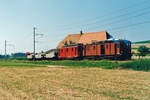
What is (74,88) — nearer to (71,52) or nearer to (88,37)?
(71,52)

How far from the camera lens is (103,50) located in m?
28.2

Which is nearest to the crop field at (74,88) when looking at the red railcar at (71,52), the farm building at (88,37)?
the red railcar at (71,52)

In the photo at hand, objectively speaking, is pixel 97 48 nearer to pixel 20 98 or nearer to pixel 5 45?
pixel 20 98

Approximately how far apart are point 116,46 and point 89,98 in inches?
880

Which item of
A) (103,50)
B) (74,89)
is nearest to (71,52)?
(103,50)

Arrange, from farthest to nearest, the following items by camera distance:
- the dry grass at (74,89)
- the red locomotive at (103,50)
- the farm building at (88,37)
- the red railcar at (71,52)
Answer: the farm building at (88,37), the red railcar at (71,52), the red locomotive at (103,50), the dry grass at (74,89)

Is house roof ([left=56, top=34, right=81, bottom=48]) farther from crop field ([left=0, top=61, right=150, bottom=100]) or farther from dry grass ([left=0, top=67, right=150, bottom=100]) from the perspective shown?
dry grass ([left=0, top=67, right=150, bottom=100])

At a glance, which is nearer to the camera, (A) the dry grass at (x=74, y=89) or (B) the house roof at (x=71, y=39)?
(A) the dry grass at (x=74, y=89)

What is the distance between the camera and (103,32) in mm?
57000

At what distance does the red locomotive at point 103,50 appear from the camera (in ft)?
85.9

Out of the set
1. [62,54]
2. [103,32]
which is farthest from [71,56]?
[103,32]

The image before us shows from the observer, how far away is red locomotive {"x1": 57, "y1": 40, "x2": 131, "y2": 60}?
26.2 m

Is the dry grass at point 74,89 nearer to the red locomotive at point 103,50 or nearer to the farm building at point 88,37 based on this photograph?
the red locomotive at point 103,50

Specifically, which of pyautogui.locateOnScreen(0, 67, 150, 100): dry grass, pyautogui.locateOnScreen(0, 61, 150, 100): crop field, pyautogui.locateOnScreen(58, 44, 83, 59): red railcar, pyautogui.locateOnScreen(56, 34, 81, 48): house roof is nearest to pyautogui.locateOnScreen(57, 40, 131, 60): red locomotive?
pyautogui.locateOnScreen(58, 44, 83, 59): red railcar
